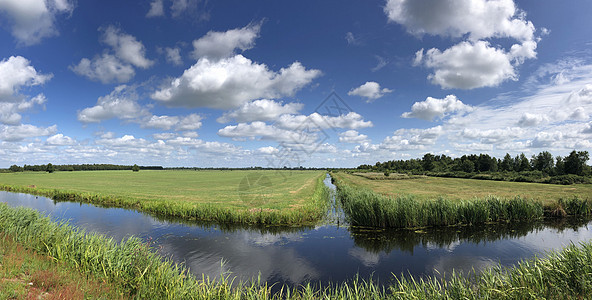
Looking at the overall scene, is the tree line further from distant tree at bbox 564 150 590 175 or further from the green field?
the green field

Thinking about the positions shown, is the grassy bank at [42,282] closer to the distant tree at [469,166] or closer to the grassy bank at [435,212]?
the grassy bank at [435,212]

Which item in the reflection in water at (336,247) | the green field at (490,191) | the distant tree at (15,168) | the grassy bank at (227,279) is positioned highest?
the distant tree at (15,168)

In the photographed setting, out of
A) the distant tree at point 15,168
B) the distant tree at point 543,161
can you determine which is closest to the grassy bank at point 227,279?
the distant tree at point 543,161

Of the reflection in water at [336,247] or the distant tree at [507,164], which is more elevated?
the distant tree at [507,164]

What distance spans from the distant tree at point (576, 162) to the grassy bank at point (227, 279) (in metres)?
105

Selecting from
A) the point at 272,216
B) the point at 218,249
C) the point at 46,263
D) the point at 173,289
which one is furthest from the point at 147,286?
the point at 272,216

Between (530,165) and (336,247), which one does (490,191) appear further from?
(530,165)

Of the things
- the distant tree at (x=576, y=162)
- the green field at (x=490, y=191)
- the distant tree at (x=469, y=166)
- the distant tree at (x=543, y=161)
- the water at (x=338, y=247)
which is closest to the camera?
the water at (x=338, y=247)

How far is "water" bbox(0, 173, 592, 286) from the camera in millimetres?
13156

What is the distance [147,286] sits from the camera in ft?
24.8

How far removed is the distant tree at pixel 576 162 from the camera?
78438 millimetres

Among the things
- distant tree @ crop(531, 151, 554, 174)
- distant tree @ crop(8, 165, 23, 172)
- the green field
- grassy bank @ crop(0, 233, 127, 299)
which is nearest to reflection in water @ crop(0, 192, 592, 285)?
grassy bank @ crop(0, 233, 127, 299)

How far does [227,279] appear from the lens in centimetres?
928

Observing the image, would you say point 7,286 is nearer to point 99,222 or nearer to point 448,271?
point 448,271
